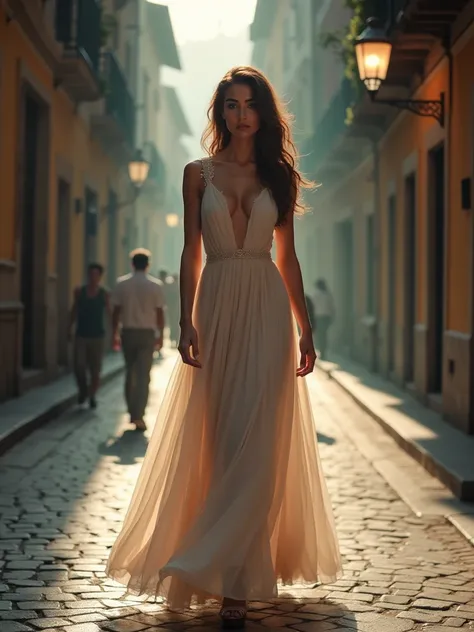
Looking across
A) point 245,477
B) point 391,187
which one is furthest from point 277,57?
point 245,477

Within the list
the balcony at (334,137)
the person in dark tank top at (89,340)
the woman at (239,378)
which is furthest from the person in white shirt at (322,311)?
the woman at (239,378)

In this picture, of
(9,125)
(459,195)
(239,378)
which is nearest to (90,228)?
(9,125)

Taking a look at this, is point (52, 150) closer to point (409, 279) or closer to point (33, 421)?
point (409, 279)

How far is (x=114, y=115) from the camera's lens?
22562 mm

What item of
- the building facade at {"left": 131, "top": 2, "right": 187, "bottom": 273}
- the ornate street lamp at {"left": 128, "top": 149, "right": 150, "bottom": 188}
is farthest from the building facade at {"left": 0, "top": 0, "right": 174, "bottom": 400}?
the building facade at {"left": 131, "top": 2, "right": 187, "bottom": 273}

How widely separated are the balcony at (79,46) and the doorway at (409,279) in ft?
15.3

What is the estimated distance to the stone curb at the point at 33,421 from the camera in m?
9.98

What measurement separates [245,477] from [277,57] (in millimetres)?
41827

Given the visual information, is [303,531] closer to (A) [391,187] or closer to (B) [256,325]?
(B) [256,325]

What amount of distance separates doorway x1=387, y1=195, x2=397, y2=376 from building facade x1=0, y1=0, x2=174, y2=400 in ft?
15.5

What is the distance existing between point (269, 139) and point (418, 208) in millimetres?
10614

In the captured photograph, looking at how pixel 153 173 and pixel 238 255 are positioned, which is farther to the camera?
pixel 153 173

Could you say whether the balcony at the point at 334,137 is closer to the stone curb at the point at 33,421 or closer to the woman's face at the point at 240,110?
the stone curb at the point at 33,421

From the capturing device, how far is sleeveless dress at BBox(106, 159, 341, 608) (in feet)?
15.2
